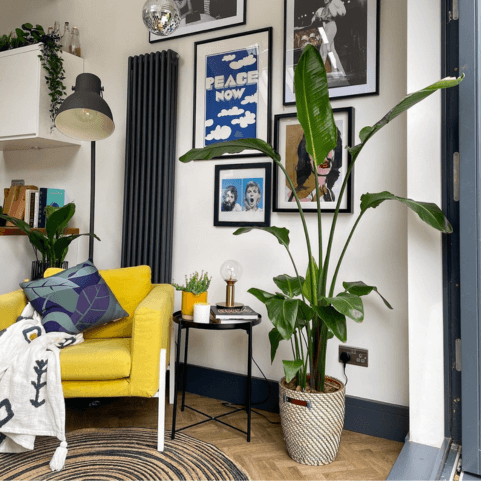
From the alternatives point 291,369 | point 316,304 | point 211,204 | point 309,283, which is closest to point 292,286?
point 309,283

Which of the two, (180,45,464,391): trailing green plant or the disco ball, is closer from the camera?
(180,45,464,391): trailing green plant

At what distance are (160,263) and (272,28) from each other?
1614mm

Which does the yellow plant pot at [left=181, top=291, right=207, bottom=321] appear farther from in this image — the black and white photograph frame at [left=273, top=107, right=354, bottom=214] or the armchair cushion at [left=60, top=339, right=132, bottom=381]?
the black and white photograph frame at [left=273, top=107, right=354, bottom=214]

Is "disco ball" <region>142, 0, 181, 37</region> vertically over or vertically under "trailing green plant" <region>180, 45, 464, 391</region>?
over

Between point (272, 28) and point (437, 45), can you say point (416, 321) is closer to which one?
point (437, 45)

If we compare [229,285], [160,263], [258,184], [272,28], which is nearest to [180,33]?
[272,28]

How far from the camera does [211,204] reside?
9.66 ft

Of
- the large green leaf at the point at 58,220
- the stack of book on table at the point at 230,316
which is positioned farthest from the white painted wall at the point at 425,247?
the large green leaf at the point at 58,220

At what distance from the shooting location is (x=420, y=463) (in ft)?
6.45

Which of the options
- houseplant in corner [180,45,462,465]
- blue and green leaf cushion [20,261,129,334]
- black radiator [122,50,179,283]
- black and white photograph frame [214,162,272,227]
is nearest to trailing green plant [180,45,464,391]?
houseplant in corner [180,45,462,465]

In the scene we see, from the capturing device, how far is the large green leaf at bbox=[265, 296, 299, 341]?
1850mm

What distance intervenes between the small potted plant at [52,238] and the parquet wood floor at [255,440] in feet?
3.21

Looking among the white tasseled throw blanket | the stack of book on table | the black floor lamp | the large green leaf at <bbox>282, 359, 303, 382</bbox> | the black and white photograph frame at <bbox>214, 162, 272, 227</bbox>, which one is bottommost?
the white tasseled throw blanket

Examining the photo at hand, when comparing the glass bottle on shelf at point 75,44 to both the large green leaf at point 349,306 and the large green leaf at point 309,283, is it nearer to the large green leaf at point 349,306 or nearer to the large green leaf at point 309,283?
the large green leaf at point 309,283
